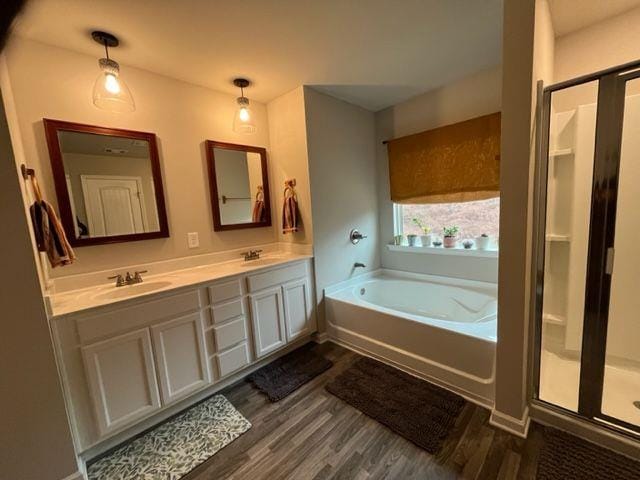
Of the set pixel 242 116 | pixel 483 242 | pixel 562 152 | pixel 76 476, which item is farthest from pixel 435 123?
pixel 76 476

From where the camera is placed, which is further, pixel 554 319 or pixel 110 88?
pixel 554 319

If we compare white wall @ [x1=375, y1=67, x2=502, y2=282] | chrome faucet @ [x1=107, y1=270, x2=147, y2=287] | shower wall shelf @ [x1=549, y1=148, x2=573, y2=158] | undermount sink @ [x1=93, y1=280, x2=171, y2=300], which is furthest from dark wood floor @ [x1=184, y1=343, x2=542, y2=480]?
shower wall shelf @ [x1=549, y1=148, x2=573, y2=158]

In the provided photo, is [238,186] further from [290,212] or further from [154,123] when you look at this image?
[154,123]

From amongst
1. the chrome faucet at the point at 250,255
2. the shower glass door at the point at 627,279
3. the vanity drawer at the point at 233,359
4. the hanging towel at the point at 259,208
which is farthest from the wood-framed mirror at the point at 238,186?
the shower glass door at the point at 627,279

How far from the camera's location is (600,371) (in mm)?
1415

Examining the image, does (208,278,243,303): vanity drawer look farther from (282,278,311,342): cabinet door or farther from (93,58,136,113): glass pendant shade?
(93,58,136,113): glass pendant shade

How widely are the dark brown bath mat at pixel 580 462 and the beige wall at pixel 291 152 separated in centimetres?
204

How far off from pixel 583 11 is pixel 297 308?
2.87 m

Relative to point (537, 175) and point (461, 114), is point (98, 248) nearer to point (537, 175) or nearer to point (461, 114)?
point (537, 175)

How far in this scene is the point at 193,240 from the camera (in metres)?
2.30

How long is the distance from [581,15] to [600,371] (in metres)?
2.15

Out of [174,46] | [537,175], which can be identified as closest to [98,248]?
[174,46]

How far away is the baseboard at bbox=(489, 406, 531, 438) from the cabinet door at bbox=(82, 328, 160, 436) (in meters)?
2.03

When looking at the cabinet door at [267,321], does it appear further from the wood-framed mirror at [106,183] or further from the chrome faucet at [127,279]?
the wood-framed mirror at [106,183]
